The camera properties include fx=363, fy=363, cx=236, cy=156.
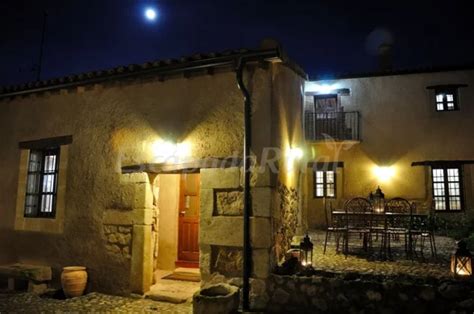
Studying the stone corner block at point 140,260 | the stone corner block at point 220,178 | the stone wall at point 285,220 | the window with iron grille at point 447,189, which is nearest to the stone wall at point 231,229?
the stone corner block at point 220,178

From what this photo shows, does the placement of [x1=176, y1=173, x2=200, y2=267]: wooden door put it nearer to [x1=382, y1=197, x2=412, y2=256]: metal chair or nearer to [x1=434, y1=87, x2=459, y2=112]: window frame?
[x1=382, y1=197, x2=412, y2=256]: metal chair

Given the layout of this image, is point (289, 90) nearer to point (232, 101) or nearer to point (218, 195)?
point (232, 101)

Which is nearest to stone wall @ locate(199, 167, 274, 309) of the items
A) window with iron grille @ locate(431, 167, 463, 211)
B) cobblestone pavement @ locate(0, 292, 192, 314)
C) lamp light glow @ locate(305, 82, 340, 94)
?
cobblestone pavement @ locate(0, 292, 192, 314)

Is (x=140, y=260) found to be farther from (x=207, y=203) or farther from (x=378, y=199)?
(x=378, y=199)

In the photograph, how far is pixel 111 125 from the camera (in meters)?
6.71

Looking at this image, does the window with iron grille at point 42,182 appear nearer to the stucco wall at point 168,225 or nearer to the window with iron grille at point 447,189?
the stucco wall at point 168,225

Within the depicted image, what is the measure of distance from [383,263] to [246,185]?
2.68m

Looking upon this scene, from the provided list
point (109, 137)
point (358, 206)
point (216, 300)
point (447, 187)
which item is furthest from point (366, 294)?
point (447, 187)

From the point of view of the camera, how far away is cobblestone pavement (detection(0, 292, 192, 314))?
5.57 metres

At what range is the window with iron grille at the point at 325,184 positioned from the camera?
13602 millimetres

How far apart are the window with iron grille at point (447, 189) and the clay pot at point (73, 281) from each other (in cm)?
1160

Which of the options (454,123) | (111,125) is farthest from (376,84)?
(111,125)

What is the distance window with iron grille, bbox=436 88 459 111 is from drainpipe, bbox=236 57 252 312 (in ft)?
33.3

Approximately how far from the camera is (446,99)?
12906 millimetres
